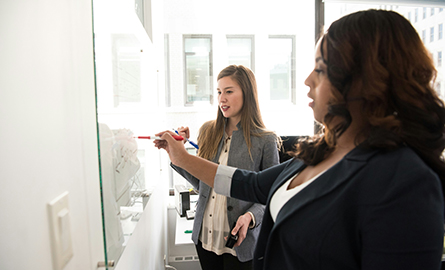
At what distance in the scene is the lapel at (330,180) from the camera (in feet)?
1.83

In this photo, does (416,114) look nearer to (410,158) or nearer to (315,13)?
(410,158)

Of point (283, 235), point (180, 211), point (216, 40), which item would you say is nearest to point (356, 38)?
point (283, 235)

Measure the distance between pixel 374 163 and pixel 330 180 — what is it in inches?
3.9

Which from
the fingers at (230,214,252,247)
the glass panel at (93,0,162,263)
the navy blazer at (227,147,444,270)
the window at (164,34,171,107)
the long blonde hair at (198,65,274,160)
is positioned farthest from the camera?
the window at (164,34,171,107)

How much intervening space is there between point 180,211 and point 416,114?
6.42 ft

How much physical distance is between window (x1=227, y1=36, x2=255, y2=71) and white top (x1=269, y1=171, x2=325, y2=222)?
7.26 feet

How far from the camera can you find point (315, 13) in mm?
2887

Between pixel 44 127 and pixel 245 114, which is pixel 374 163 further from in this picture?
pixel 245 114

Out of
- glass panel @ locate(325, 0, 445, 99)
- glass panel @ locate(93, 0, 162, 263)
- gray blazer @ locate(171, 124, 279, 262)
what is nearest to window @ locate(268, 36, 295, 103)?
glass panel @ locate(325, 0, 445, 99)

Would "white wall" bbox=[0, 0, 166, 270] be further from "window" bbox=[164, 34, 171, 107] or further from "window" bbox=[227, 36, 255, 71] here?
"window" bbox=[227, 36, 255, 71]

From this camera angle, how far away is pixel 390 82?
0.55 meters

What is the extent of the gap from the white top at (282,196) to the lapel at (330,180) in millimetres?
37

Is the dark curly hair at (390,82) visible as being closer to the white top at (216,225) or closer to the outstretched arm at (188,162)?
the outstretched arm at (188,162)

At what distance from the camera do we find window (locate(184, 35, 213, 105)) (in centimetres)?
268
